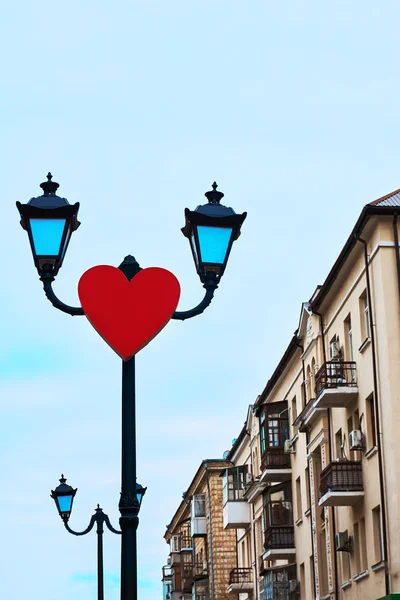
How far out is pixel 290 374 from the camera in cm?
3859

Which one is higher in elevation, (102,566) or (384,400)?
(384,400)

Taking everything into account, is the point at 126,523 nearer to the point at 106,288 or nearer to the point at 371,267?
the point at 106,288

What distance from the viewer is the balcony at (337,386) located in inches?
1101

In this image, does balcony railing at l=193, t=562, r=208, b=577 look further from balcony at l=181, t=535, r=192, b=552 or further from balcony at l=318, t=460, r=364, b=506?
balcony at l=318, t=460, r=364, b=506

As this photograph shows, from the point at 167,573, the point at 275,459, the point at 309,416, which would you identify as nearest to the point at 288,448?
the point at 275,459

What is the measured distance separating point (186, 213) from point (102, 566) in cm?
1294

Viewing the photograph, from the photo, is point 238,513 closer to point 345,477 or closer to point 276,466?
point 276,466

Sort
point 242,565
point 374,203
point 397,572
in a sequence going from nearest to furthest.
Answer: point 397,572, point 374,203, point 242,565

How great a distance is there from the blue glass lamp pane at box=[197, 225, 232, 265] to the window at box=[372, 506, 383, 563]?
65.5 feet

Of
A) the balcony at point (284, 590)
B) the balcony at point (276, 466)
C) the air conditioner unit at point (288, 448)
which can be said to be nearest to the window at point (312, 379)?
the air conditioner unit at point (288, 448)

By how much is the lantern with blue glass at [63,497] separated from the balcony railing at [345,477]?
32.8 ft

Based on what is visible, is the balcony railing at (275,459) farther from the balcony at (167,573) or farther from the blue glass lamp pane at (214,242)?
the balcony at (167,573)

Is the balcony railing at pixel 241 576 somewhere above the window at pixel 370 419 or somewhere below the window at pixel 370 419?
below

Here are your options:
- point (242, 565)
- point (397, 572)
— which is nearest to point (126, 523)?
point (397, 572)
